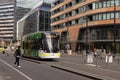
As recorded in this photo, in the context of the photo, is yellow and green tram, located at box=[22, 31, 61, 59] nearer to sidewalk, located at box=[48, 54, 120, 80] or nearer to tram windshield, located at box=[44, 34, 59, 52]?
tram windshield, located at box=[44, 34, 59, 52]

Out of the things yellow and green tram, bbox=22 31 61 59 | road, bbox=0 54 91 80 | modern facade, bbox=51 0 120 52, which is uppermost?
modern facade, bbox=51 0 120 52

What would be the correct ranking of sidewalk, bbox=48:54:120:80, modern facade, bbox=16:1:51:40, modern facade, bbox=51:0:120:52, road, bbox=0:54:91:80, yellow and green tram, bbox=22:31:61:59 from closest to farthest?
sidewalk, bbox=48:54:120:80 → road, bbox=0:54:91:80 → yellow and green tram, bbox=22:31:61:59 → modern facade, bbox=51:0:120:52 → modern facade, bbox=16:1:51:40

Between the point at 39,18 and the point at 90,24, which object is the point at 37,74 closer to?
the point at 90,24

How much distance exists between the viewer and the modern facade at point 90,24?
8078 cm

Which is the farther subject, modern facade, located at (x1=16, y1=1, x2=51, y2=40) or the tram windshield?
modern facade, located at (x1=16, y1=1, x2=51, y2=40)

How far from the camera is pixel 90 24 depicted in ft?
289

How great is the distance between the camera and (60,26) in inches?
4737

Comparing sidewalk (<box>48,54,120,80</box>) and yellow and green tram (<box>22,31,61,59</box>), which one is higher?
yellow and green tram (<box>22,31,61,59</box>)

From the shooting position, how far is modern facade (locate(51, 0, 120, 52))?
265ft

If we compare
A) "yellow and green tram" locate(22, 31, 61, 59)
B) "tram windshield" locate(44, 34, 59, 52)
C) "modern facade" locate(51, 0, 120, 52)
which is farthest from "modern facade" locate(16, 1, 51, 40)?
"tram windshield" locate(44, 34, 59, 52)

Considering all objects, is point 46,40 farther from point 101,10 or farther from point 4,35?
point 4,35

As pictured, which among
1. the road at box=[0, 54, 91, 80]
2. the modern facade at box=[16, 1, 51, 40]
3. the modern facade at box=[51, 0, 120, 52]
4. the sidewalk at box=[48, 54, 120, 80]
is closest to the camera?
the sidewalk at box=[48, 54, 120, 80]

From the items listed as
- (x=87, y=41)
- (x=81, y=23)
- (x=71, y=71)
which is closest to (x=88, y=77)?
(x=71, y=71)

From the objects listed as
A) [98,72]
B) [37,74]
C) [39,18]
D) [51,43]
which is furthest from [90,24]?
[37,74]
